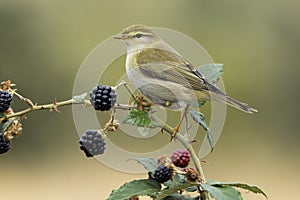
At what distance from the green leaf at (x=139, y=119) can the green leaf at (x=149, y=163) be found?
77 mm

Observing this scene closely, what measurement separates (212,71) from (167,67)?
1.49 ft

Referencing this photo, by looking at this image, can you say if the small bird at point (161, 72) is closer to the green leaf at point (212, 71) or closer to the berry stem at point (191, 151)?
the green leaf at point (212, 71)

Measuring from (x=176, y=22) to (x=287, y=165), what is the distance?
94.7 inches

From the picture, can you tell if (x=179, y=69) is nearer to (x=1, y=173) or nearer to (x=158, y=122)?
(x=158, y=122)

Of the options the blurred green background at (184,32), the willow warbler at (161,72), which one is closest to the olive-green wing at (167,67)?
the willow warbler at (161,72)

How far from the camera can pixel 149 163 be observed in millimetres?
1440

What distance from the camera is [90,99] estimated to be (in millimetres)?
1351

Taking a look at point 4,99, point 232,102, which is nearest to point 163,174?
point 4,99

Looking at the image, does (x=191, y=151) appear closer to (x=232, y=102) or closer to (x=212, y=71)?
(x=212, y=71)

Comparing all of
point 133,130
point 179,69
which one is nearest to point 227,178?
point 179,69

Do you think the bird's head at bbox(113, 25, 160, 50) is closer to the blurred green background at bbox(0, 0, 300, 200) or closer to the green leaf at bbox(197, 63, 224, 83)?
the green leaf at bbox(197, 63, 224, 83)

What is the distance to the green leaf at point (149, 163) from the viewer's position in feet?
4.67

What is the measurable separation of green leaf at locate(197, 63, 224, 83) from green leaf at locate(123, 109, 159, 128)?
237 millimetres

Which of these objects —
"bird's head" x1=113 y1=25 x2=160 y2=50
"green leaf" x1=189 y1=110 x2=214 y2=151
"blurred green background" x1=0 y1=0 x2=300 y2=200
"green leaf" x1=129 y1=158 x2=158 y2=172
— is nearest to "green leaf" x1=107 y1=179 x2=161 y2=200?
"green leaf" x1=129 y1=158 x2=158 y2=172
